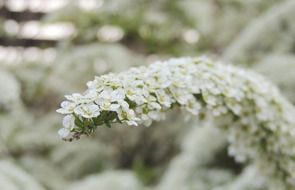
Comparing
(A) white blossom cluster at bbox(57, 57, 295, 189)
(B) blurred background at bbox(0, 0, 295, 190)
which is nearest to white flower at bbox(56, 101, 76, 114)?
(A) white blossom cluster at bbox(57, 57, 295, 189)

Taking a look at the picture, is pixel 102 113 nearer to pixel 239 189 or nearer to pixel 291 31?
pixel 239 189

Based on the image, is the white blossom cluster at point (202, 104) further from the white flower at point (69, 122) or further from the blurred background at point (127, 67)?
the blurred background at point (127, 67)

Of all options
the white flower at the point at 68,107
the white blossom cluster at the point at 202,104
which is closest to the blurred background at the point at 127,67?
the white blossom cluster at the point at 202,104

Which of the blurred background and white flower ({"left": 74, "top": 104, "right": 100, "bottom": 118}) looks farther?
the blurred background

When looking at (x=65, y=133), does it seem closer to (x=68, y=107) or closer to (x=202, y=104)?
(x=68, y=107)

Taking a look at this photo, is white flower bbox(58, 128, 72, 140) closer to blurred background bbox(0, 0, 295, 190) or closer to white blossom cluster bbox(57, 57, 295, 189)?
white blossom cluster bbox(57, 57, 295, 189)

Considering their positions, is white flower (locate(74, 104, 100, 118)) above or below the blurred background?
below

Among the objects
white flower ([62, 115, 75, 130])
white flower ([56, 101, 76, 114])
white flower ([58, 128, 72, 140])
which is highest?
white flower ([56, 101, 76, 114])
